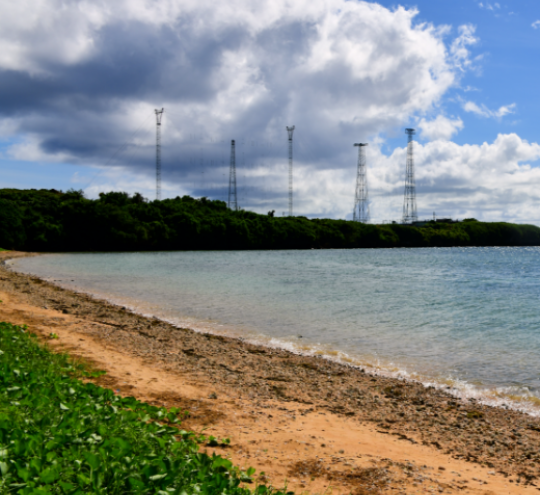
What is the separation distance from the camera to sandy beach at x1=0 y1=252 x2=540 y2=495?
535 cm

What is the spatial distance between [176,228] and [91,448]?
380 feet

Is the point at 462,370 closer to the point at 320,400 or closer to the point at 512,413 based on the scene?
the point at 512,413

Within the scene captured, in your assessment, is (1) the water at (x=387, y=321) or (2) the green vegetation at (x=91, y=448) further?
(1) the water at (x=387, y=321)

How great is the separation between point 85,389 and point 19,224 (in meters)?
84.6

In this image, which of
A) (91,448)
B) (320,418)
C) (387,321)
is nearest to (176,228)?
(387,321)

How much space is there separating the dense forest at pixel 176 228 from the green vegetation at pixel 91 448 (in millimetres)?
81247

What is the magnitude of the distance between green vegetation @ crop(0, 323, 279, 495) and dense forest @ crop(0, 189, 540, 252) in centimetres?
8125

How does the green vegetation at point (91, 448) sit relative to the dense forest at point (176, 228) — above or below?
below

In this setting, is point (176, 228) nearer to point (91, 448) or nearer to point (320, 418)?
point (320, 418)

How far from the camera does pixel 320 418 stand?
7355mm

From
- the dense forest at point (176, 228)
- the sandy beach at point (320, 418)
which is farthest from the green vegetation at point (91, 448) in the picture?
the dense forest at point (176, 228)

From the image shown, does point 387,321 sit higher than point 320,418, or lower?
lower

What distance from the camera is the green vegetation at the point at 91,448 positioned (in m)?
3.57

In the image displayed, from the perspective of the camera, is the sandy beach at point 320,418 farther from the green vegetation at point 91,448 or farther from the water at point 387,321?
the water at point 387,321
